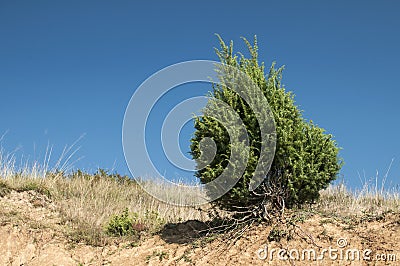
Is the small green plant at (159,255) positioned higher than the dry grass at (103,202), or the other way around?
the dry grass at (103,202)

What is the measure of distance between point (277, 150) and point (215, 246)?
1954mm

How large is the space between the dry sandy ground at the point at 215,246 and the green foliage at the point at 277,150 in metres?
0.59

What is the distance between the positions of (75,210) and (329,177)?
605 centimetres

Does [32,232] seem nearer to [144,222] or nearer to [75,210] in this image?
[75,210]

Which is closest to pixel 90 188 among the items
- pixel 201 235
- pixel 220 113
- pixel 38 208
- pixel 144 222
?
pixel 38 208

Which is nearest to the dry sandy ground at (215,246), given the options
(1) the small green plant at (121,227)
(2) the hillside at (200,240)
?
(2) the hillside at (200,240)

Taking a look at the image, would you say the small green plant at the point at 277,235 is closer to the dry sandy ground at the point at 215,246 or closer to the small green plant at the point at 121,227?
the dry sandy ground at the point at 215,246

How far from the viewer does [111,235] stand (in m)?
9.52

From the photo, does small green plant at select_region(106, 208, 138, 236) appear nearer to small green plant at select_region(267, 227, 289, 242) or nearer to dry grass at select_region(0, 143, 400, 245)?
dry grass at select_region(0, 143, 400, 245)

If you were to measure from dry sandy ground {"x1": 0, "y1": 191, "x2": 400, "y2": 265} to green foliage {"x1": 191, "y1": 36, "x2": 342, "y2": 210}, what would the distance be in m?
0.59

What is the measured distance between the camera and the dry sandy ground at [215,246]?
669cm

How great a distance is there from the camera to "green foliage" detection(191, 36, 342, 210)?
7.46 metres

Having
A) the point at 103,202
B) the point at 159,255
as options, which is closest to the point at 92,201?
the point at 103,202

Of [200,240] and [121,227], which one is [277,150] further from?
[121,227]
